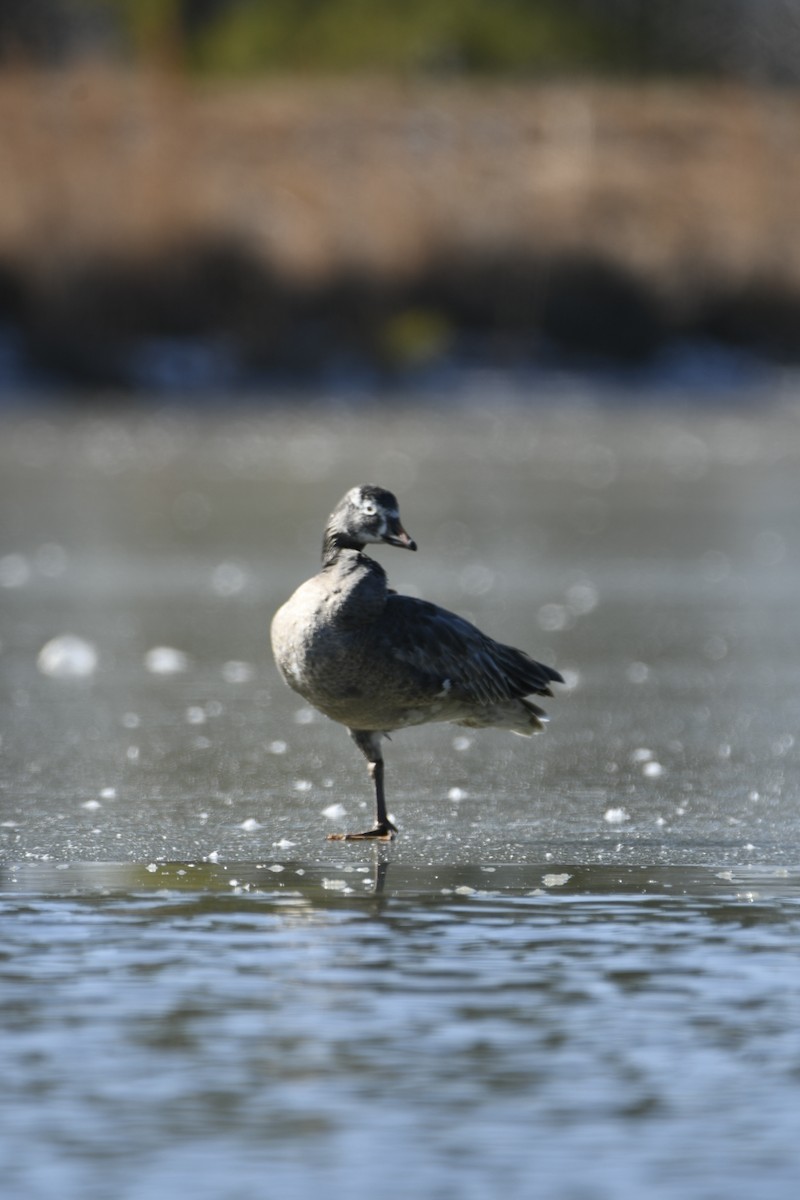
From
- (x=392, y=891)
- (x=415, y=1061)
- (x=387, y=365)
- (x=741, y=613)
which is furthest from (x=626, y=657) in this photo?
(x=387, y=365)

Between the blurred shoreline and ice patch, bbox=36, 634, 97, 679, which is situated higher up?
the blurred shoreline

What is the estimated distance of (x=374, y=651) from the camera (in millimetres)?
5922

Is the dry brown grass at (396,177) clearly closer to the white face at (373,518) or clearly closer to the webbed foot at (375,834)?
the white face at (373,518)

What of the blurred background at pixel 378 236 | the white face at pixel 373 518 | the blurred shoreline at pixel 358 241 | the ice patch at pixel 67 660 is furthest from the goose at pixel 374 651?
the blurred shoreline at pixel 358 241

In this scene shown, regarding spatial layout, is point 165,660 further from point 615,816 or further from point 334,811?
point 615,816

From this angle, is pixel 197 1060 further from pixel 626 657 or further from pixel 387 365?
pixel 387 365

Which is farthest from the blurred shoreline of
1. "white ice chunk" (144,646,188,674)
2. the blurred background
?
"white ice chunk" (144,646,188,674)

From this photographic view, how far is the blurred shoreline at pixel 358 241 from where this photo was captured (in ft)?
79.8

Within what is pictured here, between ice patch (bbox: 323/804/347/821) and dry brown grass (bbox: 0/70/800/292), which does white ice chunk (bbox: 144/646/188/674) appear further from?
dry brown grass (bbox: 0/70/800/292)

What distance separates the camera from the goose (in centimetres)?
592

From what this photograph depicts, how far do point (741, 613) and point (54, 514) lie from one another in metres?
5.97

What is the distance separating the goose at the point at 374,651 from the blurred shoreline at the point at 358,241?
17.6m

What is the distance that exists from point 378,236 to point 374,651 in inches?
825

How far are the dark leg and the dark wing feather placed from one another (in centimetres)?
26
